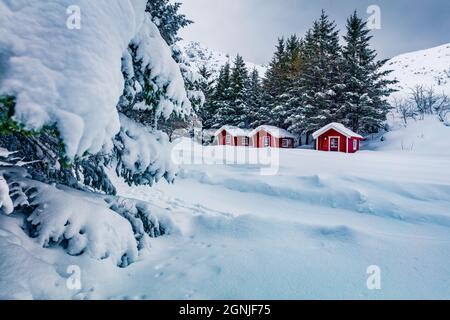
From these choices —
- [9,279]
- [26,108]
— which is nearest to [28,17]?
[26,108]

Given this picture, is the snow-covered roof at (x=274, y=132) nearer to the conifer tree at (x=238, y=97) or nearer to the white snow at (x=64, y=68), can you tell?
the conifer tree at (x=238, y=97)

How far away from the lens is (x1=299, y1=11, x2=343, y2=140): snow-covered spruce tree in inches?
1063

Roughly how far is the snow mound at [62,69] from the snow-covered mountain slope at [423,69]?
157 feet

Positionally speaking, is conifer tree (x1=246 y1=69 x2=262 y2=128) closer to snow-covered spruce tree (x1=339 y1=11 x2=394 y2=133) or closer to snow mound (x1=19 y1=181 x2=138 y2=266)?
snow-covered spruce tree (x1=339 y1=11 x2=394 y2=133)

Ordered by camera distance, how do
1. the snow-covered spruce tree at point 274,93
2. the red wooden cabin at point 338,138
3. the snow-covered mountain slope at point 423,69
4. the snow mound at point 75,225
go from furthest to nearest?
the snow-covered mountain slope at point 423,69
the snow-covered spruce tree at point 274,93
the red wooden cabin at point 338,138
the snow mound at point 75,225

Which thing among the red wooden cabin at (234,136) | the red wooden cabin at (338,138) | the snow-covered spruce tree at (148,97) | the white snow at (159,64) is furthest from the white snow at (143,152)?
the red wooden cabin at (234,136)

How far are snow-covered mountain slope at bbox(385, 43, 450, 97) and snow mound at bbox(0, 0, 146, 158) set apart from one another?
4783 cm

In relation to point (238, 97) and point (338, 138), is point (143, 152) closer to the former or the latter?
point (338, 138)

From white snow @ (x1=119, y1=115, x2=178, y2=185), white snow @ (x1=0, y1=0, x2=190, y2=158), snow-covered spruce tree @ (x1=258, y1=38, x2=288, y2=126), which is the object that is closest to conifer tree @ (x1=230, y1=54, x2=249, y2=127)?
snow-covered spruce tree @ (x1=258, y1=38, x2=288, y2=126)

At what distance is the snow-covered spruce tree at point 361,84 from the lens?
25.1m

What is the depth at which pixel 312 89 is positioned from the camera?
2891 cm
